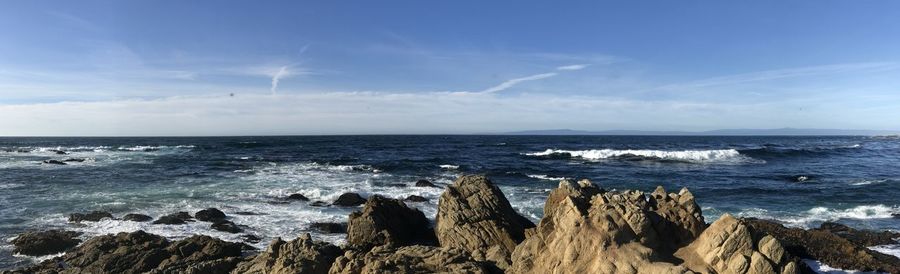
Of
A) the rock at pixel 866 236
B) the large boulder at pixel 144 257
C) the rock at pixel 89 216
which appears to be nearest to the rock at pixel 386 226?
the large boulder at pixel 144 257

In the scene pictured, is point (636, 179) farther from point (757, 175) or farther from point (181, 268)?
point (181, 268)

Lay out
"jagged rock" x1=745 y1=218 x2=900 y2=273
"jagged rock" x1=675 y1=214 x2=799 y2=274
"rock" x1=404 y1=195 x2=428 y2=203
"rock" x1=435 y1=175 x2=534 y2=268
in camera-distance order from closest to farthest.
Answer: "jagged rock" x1=675 y1=214 x2=799 y2=274 < "jagged rock" x1=745 y1=218 x2=900 y2=273 < "rock" x1=435 y1=175 x2=534 y2=268 < "rock" x1=404 y1=195 x2=428 y2=203

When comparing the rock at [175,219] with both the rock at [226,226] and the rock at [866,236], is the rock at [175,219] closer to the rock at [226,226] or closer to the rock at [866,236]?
the rock at [226,226]

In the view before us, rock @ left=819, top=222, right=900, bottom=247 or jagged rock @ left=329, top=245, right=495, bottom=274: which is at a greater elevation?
jagged rock @ left=329, top=245, right=495, bottom=274

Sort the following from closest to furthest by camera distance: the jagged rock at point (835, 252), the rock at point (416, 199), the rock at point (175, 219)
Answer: the jagged rock at point (835, 252) → the rock at point (175, 219) → the rock at point (416, 199)

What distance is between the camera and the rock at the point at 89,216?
725 inches

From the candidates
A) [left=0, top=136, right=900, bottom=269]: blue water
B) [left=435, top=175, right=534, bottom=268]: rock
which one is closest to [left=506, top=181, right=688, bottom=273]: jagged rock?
[left=435, top=175, right=534, bottom=268]: rock

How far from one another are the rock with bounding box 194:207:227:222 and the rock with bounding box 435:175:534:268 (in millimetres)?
9490

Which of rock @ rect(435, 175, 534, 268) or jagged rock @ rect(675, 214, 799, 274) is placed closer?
jagged rock @ rect(675, 214, 799, 274)

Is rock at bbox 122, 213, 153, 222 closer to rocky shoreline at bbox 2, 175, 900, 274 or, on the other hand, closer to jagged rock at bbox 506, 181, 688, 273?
rocky shoreline at bbox 2, 175, 900, 274

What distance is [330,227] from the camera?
17266 millimetres

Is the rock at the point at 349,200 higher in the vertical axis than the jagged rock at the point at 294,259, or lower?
lower

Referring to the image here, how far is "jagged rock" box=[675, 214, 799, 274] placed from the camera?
7492 mm

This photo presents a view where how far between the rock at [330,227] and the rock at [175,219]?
15.7ft
